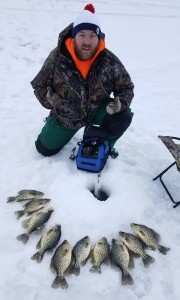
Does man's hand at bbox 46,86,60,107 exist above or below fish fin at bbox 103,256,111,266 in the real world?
above

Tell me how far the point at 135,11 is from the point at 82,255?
10.1m

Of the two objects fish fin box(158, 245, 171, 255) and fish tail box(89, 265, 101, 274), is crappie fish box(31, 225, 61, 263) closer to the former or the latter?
fish tail box(89, 265, 101, 274)

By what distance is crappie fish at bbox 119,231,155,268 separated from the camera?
9.83 ft

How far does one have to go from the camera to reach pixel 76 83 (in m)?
3.64

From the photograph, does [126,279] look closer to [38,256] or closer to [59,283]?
[59,283]

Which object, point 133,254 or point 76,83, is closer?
point 133,254

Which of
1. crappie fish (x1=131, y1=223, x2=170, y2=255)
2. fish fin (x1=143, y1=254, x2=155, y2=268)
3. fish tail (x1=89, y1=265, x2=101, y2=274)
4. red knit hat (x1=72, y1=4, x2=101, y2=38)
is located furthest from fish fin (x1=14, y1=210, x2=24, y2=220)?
red knit hat (x1=72, y1=4, x2=101, y2=38)

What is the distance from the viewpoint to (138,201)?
144 inches

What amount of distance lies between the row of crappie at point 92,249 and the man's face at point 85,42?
5.55 ft

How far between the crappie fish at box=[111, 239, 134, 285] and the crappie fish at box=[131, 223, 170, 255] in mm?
220

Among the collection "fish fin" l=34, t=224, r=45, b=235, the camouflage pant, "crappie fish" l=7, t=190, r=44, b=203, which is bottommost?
"fish fin" l=34, t=224, r=45, b=235

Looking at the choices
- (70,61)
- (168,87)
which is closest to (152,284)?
(70,61)

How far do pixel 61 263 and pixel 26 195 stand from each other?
3.10 ft

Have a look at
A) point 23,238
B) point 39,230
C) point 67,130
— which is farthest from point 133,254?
point 67,130
